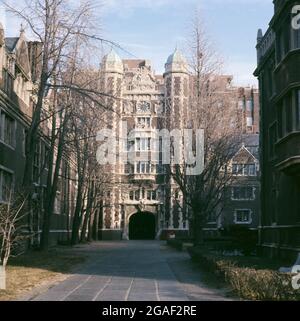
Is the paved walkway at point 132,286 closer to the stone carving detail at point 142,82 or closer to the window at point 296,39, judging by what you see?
the window at point 296,39

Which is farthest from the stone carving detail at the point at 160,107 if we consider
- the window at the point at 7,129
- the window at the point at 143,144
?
the window at the point at 7,129

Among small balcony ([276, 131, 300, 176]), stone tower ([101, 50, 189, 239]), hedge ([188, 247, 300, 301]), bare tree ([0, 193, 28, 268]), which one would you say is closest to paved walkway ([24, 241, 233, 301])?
hedge ([188, 247, 300, 301])

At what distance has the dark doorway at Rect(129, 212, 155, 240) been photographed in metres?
68.3

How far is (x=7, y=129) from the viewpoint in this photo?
1104 inches

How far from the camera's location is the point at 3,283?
506 inches

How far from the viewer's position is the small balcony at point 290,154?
1859 centimetres

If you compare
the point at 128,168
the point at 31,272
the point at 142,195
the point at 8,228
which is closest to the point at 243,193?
Result: the point at 142,195

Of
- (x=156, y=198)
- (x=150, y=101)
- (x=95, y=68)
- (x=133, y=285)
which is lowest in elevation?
(x=133, y=285)

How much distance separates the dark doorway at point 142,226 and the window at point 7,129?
40.4 metres

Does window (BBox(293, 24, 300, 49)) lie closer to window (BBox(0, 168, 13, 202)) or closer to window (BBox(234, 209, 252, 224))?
window (BBox(0, 168, 13, 202))

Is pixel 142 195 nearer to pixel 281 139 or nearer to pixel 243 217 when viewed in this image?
pixel 243 217

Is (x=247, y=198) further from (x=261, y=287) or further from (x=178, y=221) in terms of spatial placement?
(x=261, y=287)
